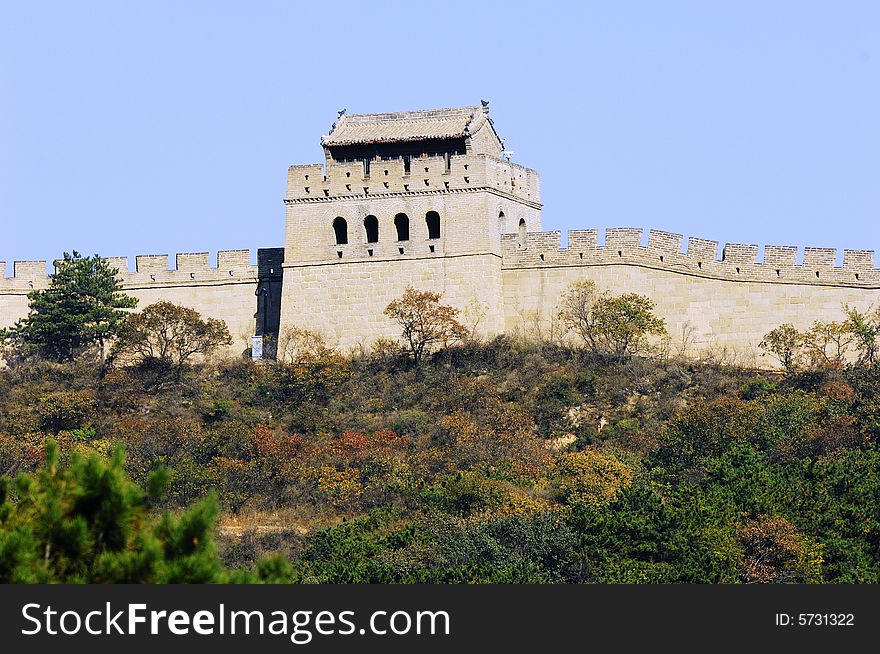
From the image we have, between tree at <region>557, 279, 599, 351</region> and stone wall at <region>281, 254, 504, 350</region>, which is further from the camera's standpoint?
stone wall at <region>281, 254, 504, 350</region>

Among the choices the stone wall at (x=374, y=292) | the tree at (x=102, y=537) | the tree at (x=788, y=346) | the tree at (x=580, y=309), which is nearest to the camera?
the tree at (x=102, y=537)

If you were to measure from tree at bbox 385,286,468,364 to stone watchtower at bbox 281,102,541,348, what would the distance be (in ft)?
1.25

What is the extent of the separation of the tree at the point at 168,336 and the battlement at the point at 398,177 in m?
3.27

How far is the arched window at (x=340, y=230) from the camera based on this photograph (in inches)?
1850

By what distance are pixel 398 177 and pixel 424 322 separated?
129 inches

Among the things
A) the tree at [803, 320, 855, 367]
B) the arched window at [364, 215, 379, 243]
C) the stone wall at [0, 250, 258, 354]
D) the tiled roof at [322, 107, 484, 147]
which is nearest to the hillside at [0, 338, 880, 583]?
the tree at [803, 320, 855, 367]

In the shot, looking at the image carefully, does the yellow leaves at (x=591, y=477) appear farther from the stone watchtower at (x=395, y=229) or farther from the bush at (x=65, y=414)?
the bush at (x=65, y=414)

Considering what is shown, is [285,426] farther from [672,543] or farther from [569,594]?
[569,594]

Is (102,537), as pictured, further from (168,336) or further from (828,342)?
(168,336)

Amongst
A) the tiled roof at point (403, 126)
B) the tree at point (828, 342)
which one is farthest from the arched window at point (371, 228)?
→ the tree at point (828, 342)

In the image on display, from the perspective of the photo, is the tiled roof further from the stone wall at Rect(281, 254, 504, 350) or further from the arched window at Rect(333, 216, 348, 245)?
the stone wall at Rect(281, 254, 504, 350)

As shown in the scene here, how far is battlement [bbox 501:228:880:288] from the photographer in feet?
149

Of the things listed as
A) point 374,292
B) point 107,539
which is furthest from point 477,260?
point 107,539

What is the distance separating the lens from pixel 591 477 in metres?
39.8
